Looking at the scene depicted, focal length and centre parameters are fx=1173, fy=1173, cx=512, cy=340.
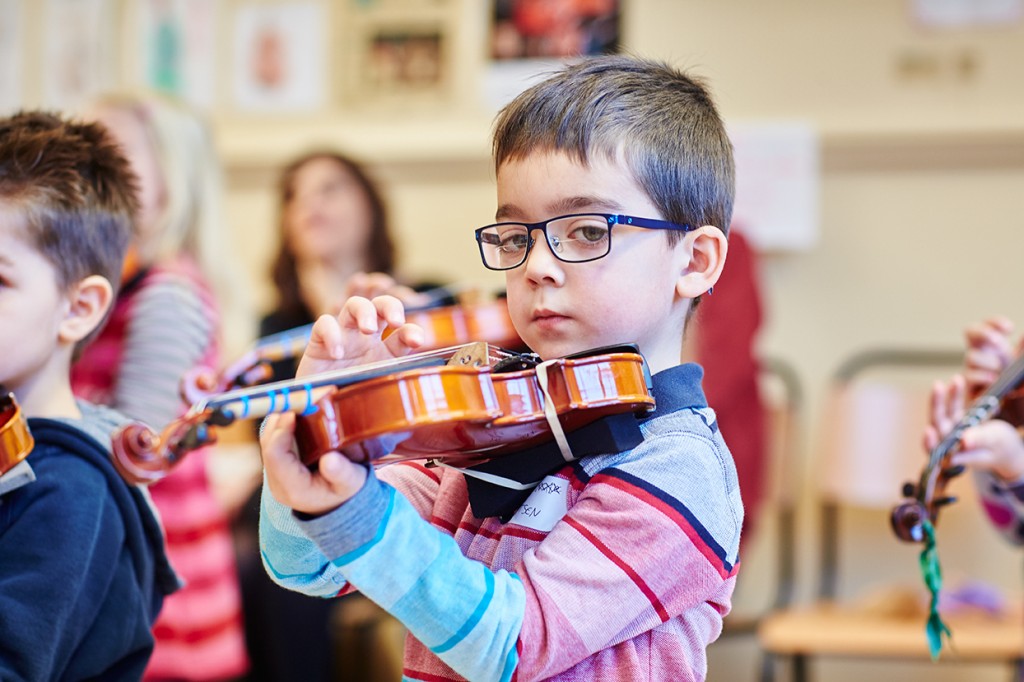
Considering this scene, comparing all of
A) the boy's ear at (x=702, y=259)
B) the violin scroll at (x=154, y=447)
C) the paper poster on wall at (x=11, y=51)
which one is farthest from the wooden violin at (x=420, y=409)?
the paper poster on wall at (x=11, y=51)

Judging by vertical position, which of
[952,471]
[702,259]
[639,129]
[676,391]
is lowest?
[952,471]

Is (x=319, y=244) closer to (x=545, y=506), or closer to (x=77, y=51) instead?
(x=77, y=51)

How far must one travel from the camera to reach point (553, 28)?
12.0 ft

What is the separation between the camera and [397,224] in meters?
3.77

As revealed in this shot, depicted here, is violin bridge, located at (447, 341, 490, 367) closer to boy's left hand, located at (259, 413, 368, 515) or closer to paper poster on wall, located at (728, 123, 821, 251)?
boy's left hand, located at (259, 413, 368, 515)

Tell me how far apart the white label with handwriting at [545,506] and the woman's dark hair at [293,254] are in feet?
7.65

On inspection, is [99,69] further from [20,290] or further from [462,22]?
[20,290]

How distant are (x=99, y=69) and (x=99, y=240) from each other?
10.0ft

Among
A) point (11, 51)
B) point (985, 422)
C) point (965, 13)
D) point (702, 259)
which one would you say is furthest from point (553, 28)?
point (702, 259)

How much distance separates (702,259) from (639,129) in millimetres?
143

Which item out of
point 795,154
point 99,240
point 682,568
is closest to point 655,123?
point 682,568

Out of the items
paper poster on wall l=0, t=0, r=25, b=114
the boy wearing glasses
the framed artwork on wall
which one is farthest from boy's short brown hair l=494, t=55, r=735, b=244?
paper poster on wall l=0, t=0, r=25, b=114

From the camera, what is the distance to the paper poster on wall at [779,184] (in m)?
3.39

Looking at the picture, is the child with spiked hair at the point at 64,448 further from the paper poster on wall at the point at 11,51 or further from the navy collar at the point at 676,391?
the paper poster on wall at the point at 11,51
